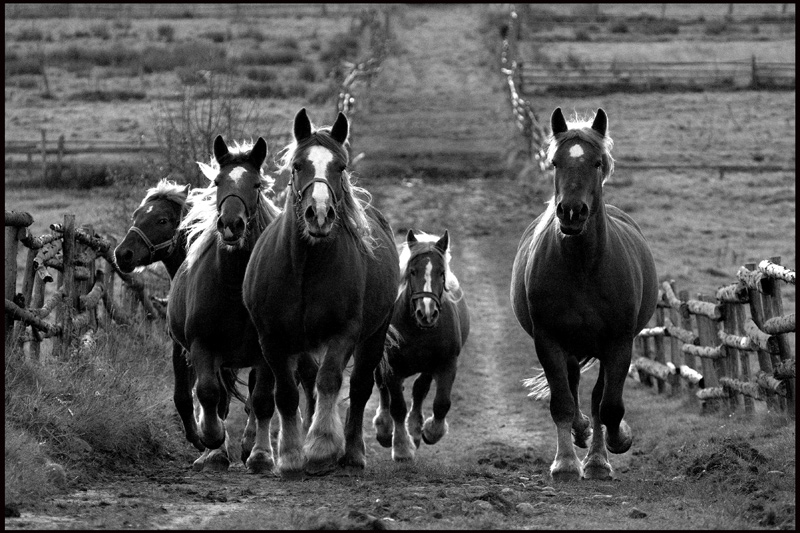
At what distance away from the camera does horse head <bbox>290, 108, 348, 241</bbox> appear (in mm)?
7402

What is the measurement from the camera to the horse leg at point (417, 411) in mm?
11453

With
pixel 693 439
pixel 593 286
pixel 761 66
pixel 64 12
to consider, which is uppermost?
pixel 64 12

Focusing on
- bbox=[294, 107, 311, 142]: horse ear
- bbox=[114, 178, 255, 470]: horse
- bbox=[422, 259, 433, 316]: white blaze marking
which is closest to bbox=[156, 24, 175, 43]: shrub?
bbox=[114, 178, 255, 470]: horse

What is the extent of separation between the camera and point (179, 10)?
214 feet

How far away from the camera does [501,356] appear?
1600cm

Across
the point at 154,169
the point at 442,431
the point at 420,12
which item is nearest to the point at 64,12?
the point at 420,12

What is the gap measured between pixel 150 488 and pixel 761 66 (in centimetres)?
3909

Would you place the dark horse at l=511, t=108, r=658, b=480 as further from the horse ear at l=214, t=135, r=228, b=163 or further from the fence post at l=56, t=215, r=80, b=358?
the fence post at l=56, t=215, r=80, b=358

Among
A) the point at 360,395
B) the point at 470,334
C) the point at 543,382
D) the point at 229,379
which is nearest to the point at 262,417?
the point at 360,395

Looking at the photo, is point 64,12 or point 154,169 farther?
point 64,12

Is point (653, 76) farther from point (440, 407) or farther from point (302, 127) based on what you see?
point (302, 127)

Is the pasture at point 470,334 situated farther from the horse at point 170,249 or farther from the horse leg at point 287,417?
the horse at point 170,249

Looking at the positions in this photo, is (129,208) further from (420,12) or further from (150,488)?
(420,12)

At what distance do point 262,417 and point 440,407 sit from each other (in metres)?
2.73
